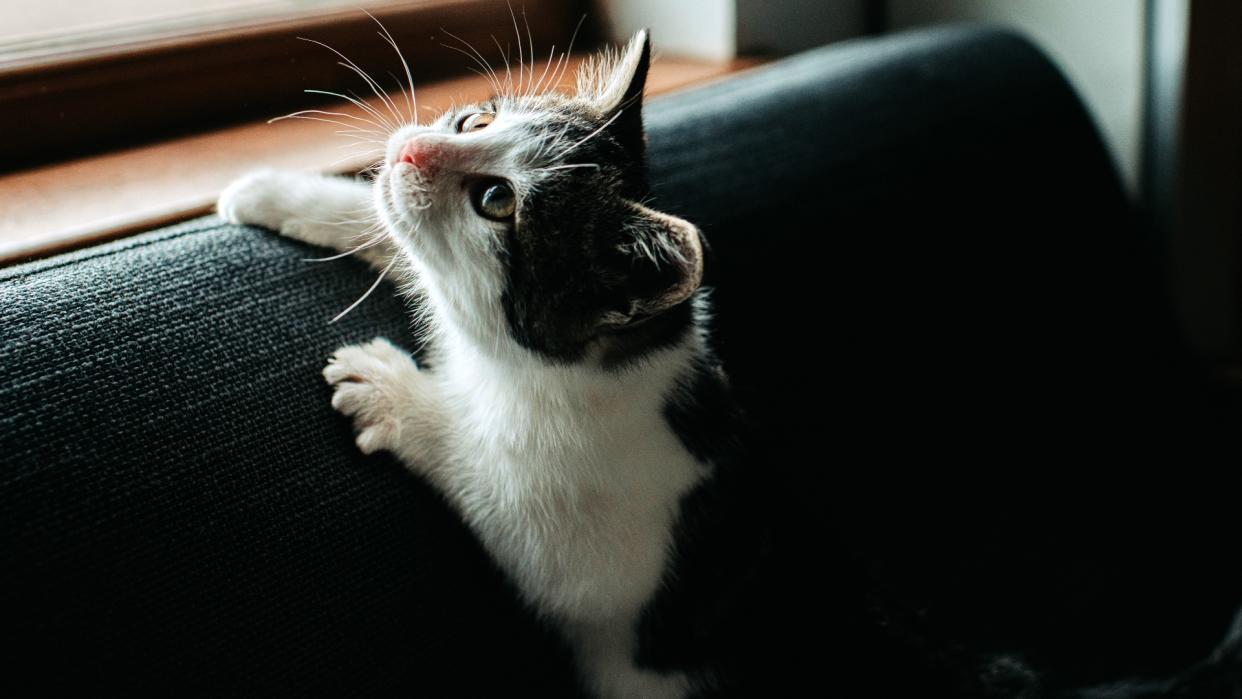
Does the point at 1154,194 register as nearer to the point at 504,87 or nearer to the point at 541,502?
the point at 504,87

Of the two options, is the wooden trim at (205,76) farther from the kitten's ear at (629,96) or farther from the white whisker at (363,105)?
the kitten's ear at (629,96)

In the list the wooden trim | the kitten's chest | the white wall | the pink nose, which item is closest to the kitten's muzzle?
the pink nose

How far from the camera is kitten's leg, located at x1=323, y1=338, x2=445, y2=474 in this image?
0.85m

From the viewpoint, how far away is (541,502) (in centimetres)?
92

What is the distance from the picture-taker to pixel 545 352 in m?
0.90

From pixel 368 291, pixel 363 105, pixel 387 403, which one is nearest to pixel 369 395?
pixel 387 403

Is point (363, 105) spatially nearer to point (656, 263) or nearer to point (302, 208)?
point (302, 208)

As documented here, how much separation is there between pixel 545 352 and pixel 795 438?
456mm

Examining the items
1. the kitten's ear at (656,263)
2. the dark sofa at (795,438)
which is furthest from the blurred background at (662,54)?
the kitten's ear at (656,263)

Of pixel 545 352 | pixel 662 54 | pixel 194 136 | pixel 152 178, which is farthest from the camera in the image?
pixel 662 54

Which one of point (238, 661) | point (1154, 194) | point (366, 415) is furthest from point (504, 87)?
point (1154, 194)

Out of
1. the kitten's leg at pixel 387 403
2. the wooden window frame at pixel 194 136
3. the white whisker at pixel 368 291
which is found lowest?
the kitten's leg at pixel 387 403

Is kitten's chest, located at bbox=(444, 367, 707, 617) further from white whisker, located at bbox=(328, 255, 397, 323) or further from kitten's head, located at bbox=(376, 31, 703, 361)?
white whisker, located at bbox=(328, 255, 397, 323)

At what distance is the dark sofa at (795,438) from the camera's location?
724 millimetres
